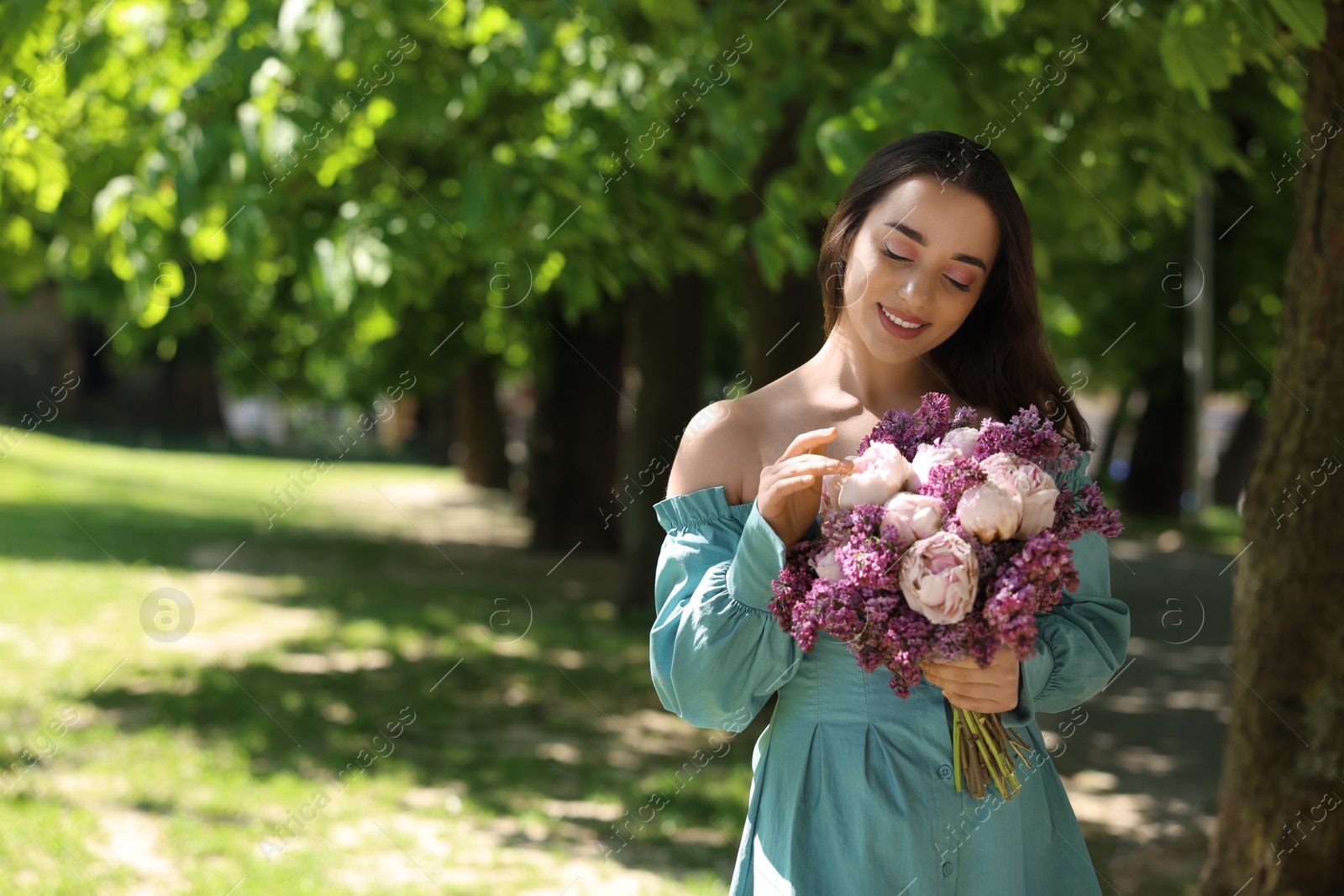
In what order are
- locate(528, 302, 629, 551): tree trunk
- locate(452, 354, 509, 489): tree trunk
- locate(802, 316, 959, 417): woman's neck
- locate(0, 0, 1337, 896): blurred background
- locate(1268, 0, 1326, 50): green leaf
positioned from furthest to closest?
locate(452, 354, 509, 489): tree trunk
locate(528, 302, 629, 551): tree trunk
locate(0, 0, 1337, 896): blurred background
locate(1268, 0, 1326, 50): green leaf
locate(802, 316, 959, 417): woman's neck

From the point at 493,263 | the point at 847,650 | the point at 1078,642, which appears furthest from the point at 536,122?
the point at 1078,642

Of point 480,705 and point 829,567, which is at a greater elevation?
point 829,567

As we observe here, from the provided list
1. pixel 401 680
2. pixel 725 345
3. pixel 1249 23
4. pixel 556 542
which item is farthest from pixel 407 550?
pixel 1249 23

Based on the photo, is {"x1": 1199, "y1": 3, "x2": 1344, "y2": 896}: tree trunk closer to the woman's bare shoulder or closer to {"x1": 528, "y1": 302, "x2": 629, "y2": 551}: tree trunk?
the woman's bare shoulder

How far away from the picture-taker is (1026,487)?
1847mm

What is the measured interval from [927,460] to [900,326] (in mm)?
282

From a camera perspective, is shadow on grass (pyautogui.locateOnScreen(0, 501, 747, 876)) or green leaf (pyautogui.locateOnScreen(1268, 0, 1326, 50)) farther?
shadow on grass (pyautogui.locateOnScreen(0, 501, 747, 876))

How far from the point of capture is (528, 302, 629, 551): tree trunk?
1398 cm

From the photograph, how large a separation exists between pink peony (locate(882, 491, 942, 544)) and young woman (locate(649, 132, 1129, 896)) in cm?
10

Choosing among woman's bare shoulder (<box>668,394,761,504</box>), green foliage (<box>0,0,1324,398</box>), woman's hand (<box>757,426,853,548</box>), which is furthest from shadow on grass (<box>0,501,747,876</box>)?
woman's hand (<box>757,426,853,548</box>)

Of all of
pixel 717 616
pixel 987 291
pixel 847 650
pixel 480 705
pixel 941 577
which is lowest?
pixel 480 705

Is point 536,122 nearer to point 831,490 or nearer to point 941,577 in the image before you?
point 831,490

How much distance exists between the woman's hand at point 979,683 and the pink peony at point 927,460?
28 centimetres

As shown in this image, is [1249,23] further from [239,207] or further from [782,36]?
[239,207]
